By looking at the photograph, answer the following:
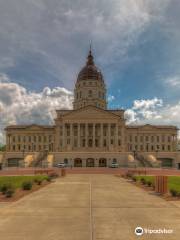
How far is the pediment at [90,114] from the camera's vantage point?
114312 millimetres

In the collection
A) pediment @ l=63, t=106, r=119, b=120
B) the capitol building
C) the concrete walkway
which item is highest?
pediment @ l=63, t=106, r=119, b=120

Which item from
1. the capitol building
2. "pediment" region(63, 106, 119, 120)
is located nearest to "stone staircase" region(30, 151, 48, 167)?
the capitol building

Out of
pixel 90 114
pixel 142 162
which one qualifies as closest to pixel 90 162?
pixel 142 162

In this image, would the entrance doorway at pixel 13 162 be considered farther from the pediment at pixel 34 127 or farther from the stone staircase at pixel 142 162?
the stone staircase at pixel 142 162

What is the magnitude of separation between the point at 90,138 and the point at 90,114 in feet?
30.9

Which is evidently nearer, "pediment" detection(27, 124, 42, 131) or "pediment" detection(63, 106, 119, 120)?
"pediment" detection(63, 106, 119, 120)

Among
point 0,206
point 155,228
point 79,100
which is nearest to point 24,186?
point 0,206

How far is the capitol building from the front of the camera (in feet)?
340

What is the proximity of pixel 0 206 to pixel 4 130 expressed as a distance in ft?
391

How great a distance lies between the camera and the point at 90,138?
386ft

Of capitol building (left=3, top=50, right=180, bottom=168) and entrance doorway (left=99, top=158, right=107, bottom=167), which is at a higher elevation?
capitol building (left=3, top=50, right=180, bottom=168)

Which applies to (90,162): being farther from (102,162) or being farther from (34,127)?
(34,127)

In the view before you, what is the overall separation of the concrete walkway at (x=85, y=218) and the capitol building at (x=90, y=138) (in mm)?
74984
